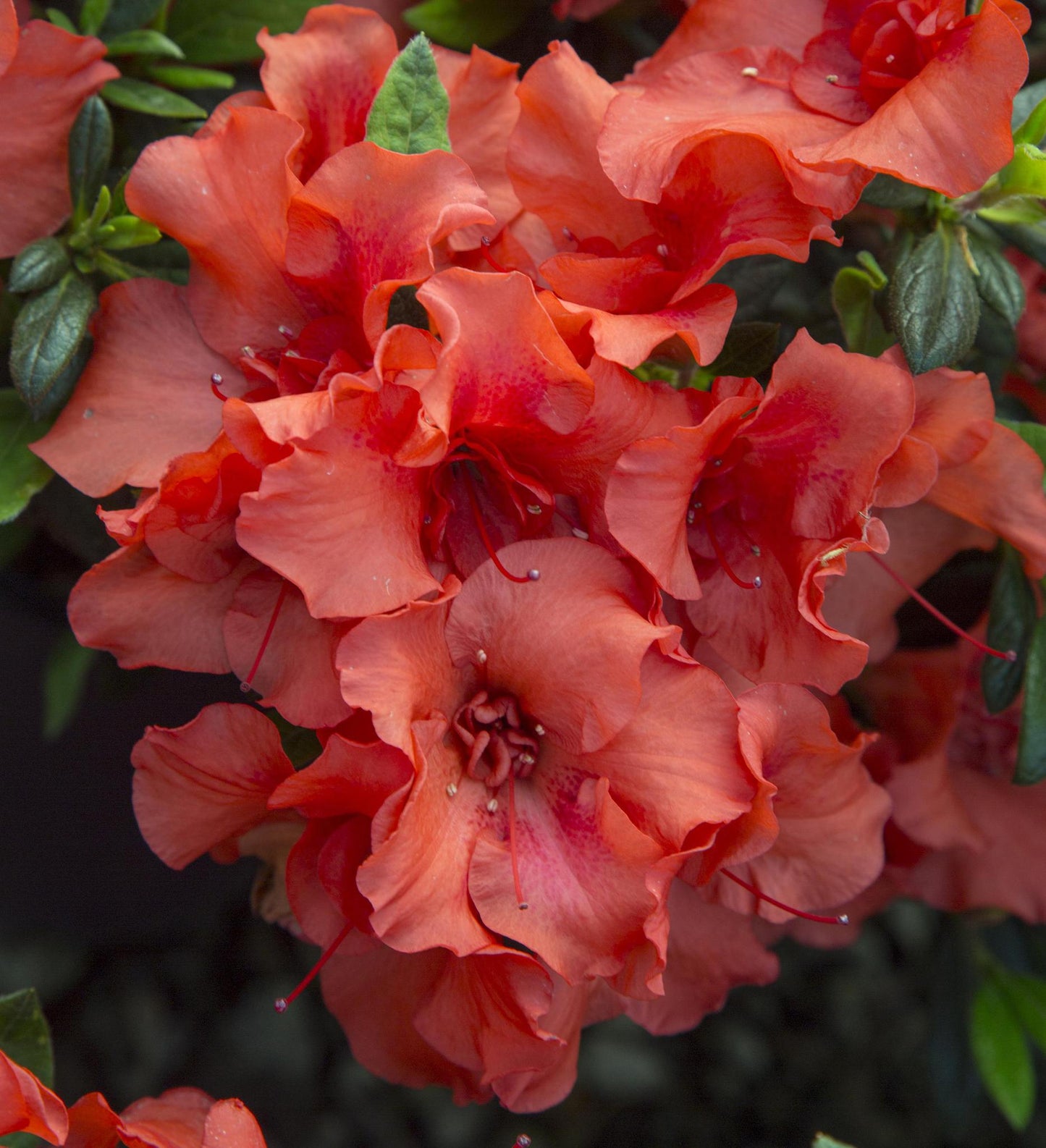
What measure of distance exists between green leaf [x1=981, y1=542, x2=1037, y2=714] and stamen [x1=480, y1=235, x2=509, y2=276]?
397 mm

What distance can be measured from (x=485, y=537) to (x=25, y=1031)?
413mm

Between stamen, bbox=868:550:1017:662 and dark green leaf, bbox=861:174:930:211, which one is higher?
dark green leaf, bbox=861:174:930:211

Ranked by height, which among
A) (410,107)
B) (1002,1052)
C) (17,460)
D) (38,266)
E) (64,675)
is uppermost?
(410,107)

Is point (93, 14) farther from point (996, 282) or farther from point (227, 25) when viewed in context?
point (996, 282)

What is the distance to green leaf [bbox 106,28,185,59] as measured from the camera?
75cm

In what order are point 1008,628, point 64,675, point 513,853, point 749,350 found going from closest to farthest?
point 513,853 < point 749,350 < point 1008,628 < point 64,675

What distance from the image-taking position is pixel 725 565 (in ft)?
2.06

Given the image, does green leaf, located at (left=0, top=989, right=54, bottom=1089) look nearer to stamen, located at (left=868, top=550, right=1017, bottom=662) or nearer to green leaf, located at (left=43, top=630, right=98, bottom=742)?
green leaf, located at (left=43, top=630, right=98, bottom=742)

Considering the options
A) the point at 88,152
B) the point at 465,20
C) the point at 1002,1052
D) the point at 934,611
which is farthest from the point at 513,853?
the point at 1002,1052

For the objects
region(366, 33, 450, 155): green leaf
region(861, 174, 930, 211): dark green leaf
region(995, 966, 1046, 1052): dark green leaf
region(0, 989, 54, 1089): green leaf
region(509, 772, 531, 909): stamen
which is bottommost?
region(995, 966, 1046, 1052): dark green leaf

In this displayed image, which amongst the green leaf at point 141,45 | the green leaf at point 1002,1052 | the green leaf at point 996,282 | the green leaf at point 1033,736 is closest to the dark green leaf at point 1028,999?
the green leaf at point 1002,1052

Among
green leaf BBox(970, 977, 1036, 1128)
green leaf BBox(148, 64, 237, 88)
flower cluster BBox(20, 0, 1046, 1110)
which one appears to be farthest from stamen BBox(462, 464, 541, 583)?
green leaf BBox(970, 977, 1036, 1128)

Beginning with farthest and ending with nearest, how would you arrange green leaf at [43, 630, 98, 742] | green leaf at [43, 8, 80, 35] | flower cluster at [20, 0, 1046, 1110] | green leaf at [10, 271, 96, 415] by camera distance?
Answer: green leaf at [43, 630, 98, 742] < green leaf at [43, 8, 80, 35] < green leaf at [10, 271, 96, 415] < flower cluster at [20, 0, 1046, 1110]

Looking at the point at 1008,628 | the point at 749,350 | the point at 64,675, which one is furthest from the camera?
the point at 64,675
